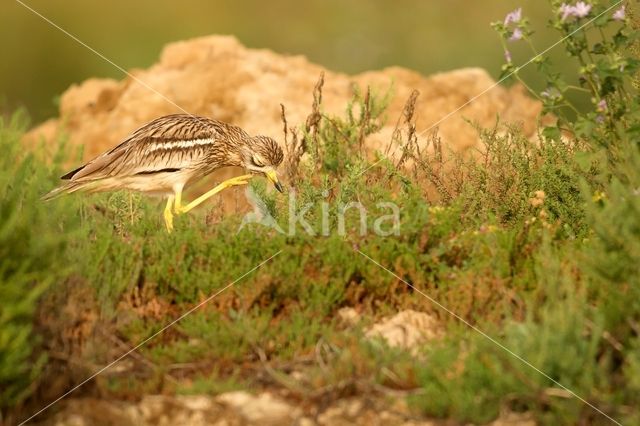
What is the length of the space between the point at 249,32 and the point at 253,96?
174 inches

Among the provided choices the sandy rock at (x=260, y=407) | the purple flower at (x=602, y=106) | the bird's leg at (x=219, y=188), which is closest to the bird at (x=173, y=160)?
the bird's leg at (x=219, y=188)

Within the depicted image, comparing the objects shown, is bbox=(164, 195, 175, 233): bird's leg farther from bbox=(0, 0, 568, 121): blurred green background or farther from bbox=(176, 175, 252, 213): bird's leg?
bbox=(0, 0, 568, 121): blurred green background

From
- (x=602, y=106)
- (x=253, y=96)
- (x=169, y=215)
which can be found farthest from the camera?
(x=253, y=96)

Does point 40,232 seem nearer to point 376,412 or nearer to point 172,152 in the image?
point 376,412

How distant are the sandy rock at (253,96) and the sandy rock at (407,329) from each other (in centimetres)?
515

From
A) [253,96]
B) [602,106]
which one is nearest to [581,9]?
[602,106]

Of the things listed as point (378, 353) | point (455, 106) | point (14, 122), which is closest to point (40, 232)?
point (14, 122)

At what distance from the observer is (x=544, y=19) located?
14953 millimetres

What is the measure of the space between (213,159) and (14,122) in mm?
2890

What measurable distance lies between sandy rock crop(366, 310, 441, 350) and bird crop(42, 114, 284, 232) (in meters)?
2.23

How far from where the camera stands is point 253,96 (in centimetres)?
1138

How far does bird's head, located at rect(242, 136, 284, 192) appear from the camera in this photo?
8289 millimetres

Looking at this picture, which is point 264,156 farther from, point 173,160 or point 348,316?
point 348,316

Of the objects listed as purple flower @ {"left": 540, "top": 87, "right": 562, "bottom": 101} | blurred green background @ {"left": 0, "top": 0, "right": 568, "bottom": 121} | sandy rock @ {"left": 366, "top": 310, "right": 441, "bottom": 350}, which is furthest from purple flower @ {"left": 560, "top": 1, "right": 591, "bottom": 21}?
blurred green background @ {"left": 0, "top": 0, "right": 568, "bottom": 121}
